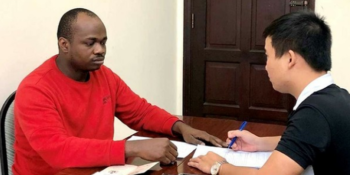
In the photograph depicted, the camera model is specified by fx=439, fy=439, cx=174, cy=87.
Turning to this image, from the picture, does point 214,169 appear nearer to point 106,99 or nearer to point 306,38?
point 306,38

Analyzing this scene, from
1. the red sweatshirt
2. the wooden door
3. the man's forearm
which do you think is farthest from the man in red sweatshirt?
the wooden door

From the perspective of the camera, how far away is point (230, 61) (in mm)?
3725

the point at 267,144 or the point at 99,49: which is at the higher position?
the point at 99,49

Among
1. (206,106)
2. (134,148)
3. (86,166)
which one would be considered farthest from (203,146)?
(206,106)

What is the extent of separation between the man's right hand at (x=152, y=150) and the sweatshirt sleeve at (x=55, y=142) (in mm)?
30

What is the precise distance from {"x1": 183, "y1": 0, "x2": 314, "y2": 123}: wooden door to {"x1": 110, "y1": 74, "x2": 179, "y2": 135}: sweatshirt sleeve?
72.7 inches

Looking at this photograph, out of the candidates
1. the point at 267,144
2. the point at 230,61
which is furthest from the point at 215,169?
the point at 230,61

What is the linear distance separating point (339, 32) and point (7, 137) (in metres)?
2.54

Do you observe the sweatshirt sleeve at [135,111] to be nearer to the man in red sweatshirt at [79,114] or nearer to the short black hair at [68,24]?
the man in red sweatshirt at [79,114]

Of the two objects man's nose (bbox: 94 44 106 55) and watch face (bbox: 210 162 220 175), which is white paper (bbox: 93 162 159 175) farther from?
man's nose (bbox: 94 44 106 55)

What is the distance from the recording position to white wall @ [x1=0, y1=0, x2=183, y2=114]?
6.24ft

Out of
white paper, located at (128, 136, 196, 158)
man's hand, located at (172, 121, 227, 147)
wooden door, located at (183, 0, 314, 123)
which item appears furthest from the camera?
wooden door, located at (183, 0, 314, 123)

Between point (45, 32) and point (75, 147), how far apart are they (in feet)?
2.96

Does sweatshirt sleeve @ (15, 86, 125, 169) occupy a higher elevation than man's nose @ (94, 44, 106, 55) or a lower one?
lower
